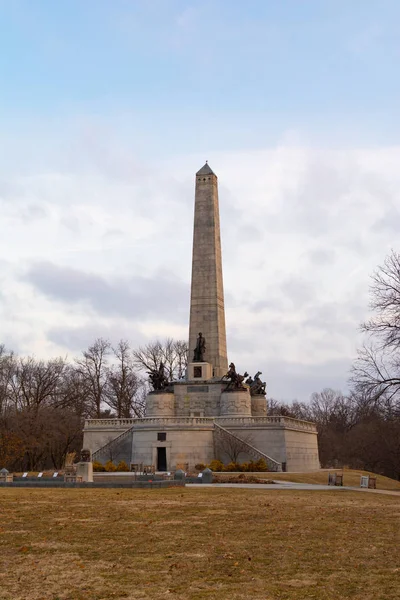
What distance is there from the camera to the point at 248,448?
154ft

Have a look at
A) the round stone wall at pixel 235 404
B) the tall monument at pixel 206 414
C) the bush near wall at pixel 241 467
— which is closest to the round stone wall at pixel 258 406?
the tall monument at pixel 206 414

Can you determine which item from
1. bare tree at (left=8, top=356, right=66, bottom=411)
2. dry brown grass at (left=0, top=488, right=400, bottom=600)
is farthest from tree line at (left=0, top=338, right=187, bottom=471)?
dry brown grass at (left=0, top=488, right=400, bottom=600)

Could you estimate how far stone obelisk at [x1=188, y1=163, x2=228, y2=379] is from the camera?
56688mm

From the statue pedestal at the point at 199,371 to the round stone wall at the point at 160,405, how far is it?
259 centimetres

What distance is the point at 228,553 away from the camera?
11930 mm

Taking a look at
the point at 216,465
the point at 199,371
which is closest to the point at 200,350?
the point at 199,371

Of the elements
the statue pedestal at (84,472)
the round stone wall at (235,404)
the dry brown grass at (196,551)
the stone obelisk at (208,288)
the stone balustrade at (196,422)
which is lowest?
the dry brown grass at (196,551)

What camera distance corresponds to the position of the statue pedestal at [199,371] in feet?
182

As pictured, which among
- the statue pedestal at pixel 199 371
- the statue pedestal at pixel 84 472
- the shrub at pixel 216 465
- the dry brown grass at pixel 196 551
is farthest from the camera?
the statue pedestal at pixel 199 371

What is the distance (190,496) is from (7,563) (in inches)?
521

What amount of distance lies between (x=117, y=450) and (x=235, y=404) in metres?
9.95

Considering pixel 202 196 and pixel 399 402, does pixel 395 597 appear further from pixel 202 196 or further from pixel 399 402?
pixel 202 196

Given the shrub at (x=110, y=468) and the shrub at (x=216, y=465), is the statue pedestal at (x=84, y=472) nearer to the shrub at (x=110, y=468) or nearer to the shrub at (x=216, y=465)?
the shrub at (x=110, y=468)

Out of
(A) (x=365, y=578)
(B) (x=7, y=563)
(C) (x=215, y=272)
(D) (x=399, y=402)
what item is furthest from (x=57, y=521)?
(C) (x=215, y=272)
